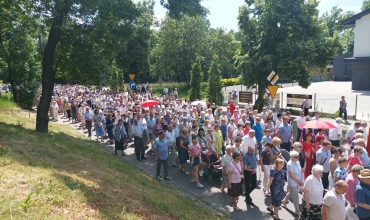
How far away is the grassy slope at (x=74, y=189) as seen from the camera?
5457 millimetres

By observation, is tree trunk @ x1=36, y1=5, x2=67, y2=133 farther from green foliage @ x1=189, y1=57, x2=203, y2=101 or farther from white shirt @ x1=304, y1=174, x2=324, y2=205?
green foliage @ x1=189, y1=57, x2=203, y2=101

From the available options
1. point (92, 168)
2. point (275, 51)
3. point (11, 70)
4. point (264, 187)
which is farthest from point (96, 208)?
point (11, 70)

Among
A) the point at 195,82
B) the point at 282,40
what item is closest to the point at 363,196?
the point at 282,40

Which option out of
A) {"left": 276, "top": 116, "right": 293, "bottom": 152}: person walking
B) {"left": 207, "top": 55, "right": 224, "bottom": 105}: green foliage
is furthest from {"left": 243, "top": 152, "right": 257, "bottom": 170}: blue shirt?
{"left": 207, "top": 55, "right": 224, "bottom": 105}: green foliage

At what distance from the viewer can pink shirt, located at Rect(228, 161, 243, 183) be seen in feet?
26.2

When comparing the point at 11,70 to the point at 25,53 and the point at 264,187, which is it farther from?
the point at 264,187

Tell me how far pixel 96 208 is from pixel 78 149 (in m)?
5.86

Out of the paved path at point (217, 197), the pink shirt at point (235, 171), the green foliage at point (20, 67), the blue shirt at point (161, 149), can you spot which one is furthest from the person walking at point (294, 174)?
the green foliage at point (20, 67)

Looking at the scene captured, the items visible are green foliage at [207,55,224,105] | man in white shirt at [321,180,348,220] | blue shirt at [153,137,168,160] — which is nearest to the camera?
man in white shirt at [321,180,348,220]

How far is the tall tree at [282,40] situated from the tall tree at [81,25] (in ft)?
35.1

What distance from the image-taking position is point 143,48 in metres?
45.2

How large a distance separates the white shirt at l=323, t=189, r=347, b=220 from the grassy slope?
2738mm

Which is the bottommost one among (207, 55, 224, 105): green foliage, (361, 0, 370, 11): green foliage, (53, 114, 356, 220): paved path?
(53, 114, 356, 220): paved path

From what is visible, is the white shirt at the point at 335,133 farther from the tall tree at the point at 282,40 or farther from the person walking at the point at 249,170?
the tall tree at the point at 282,40
